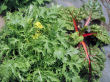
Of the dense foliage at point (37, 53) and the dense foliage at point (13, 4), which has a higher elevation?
the dense foliage at point (13, 4)

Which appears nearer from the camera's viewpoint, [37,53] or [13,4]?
[37,53]

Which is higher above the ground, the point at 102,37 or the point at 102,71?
the point at 102,37

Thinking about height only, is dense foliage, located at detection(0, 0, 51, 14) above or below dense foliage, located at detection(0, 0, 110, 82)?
above

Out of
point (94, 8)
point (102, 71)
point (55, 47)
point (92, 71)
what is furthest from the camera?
point (94, 8)

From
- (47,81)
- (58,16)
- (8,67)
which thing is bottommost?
(47,81)

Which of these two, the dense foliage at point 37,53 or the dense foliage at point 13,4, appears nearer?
the dense foliage at point 37,53

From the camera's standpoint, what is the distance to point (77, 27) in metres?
4.02

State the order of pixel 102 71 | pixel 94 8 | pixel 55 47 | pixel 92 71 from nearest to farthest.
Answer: pixel 55 47, pixel 92 71, pixel 102 71, pixel 94 8

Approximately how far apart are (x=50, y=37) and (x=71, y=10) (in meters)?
1.10

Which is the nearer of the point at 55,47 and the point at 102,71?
the point at 55,47

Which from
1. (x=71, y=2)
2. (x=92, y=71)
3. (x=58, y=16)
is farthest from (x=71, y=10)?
(x=92, y=71)

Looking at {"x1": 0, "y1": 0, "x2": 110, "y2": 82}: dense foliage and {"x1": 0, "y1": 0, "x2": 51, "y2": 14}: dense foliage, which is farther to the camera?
{"x1": 0, "y1": 0, "x2": 51, "y2": 14}: dense foliage

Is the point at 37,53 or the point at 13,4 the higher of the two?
the point at 13,4

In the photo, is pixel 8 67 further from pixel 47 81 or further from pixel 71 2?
pixel 71 2
